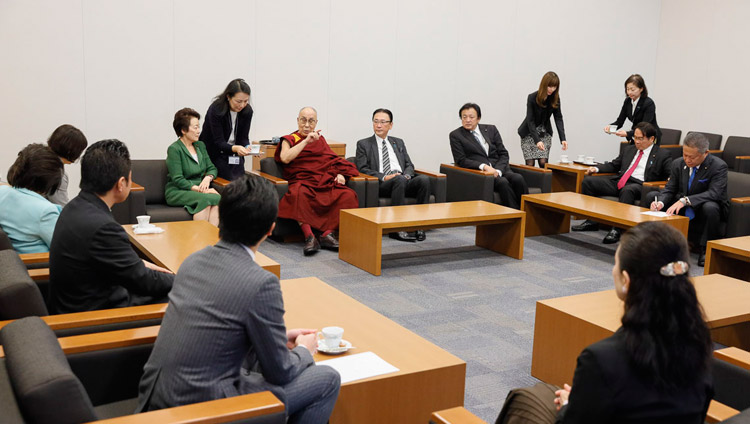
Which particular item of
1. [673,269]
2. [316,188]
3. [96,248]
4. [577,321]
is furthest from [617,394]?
[316,188]

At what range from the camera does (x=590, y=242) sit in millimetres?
6672

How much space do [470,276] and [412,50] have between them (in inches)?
149

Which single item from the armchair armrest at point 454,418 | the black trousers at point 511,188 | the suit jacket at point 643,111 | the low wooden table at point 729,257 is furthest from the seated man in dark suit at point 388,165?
the armchair armrest at point 454,418

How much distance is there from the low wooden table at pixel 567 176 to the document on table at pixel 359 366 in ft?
17.5

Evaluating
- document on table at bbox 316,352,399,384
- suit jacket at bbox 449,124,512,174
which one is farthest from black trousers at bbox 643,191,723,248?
document on table at bbox 316,352,399,384

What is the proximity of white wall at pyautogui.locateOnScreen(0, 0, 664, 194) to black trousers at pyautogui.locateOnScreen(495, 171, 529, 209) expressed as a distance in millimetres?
1608

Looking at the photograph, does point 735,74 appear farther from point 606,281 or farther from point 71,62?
point 71,62

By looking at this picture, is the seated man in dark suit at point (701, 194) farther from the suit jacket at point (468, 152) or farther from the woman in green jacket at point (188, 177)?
the woman in green jacket at point (188, 177)

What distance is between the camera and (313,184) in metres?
6.26

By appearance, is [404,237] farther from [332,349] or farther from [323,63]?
[332,349]

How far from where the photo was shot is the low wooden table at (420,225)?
5.35 m

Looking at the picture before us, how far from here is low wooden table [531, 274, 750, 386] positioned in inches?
127

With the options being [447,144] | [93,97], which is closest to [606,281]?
[447,144]

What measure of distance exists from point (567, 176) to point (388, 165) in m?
2.17
